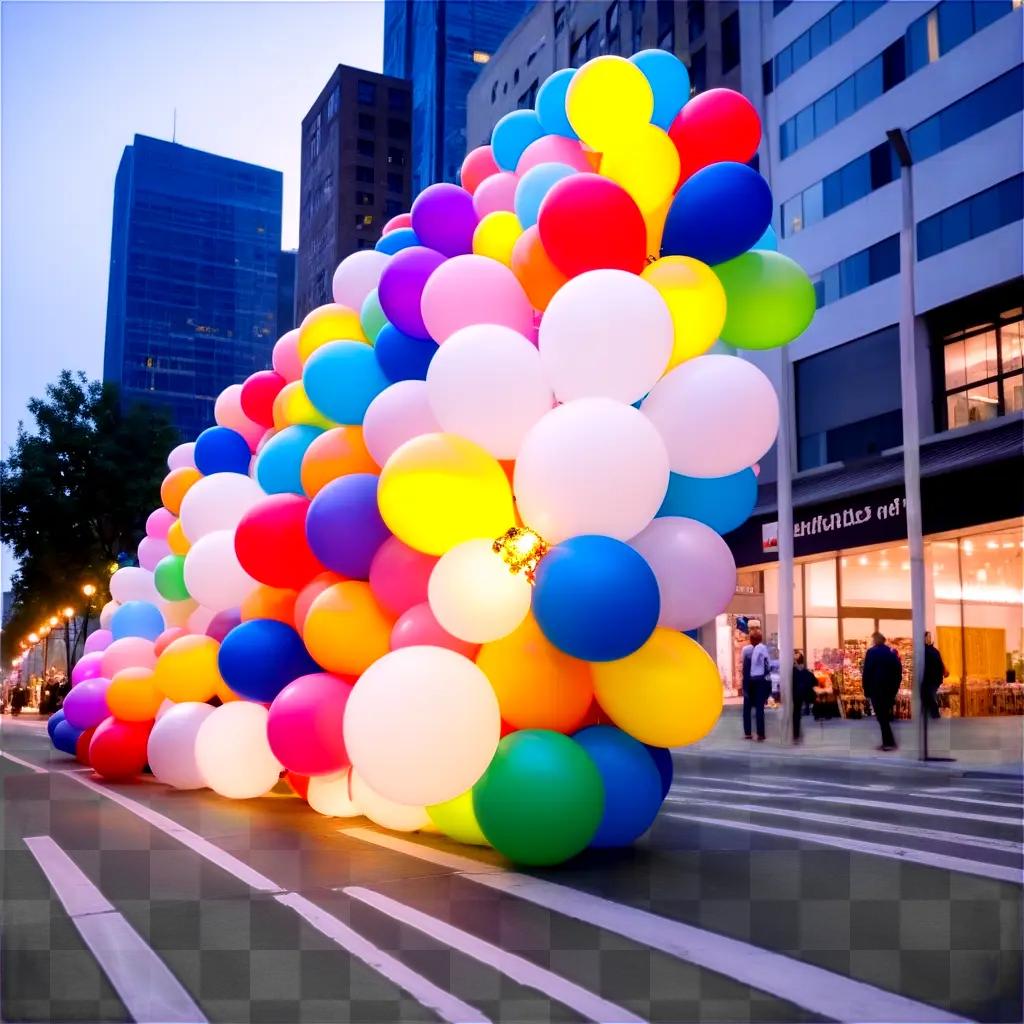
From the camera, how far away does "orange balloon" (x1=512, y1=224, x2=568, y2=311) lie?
732cm

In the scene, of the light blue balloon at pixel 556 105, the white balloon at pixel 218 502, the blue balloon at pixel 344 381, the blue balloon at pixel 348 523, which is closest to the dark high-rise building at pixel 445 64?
the white balloon at pixel 218 502

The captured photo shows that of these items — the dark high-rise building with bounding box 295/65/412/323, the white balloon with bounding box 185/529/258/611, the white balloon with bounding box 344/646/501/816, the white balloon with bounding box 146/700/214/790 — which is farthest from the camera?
the dark high-rise building with bounding box 295/65/412/323

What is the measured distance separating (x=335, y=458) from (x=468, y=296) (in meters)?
1.86

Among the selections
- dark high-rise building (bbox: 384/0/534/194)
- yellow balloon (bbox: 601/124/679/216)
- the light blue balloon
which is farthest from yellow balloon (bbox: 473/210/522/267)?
dark high-rise building (bbox: 384/0/534/194)

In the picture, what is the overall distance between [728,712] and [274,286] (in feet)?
342

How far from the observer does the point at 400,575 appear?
7492 mm

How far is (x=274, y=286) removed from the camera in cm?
12025

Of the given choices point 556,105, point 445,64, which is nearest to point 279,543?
point 556,105

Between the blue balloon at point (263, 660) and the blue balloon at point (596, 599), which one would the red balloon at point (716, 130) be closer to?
the blue balloon at point (596, 599)

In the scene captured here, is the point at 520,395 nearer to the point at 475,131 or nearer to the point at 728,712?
the point at 728,712

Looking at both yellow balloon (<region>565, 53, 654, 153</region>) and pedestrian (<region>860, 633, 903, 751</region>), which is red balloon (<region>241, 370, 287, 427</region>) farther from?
pedestrian (<region>860, 633, 903, 751</region>)

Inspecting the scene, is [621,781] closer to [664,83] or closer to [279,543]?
[279,543]

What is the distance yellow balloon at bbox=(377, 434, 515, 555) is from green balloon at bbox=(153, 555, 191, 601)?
5732mm

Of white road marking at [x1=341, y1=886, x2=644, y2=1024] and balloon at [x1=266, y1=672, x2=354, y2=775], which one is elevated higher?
balloon at [x1=266, y1=672, x2=354, y2=775]
